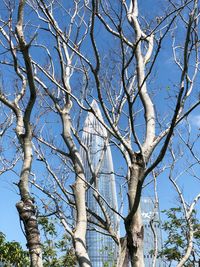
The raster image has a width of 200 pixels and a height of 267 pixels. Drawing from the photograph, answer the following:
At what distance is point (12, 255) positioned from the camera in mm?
10977

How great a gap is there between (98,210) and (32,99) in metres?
2.68

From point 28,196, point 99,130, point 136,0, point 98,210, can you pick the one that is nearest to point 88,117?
point 99,130

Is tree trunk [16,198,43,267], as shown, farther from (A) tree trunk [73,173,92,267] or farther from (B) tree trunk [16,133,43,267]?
(A) tree trunk [73,173,92,267]

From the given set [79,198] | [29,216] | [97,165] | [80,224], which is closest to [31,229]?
[29,216]

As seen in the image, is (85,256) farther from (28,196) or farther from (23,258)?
(23,258)

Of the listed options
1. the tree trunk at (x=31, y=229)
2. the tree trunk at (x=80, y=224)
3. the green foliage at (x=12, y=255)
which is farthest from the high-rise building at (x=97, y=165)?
the green foliage at (x=12, y=255)

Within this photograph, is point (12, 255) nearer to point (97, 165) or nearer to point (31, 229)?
point (97, 165)

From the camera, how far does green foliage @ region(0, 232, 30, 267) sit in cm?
1094

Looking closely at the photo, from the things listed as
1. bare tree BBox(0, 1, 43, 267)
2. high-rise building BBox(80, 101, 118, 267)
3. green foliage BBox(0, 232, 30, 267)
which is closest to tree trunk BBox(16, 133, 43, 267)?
bare tree BBox(0, 1, 43, 267)

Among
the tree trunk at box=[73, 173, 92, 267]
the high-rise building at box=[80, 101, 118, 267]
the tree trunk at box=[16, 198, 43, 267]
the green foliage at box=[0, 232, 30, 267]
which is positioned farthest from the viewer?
the green foliage at box=[0, 232, 30, 267]

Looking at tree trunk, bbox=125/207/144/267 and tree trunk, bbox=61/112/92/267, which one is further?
tree trunk, bbox=61/112/92/267

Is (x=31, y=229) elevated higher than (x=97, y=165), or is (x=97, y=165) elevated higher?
(x=97, y=165)

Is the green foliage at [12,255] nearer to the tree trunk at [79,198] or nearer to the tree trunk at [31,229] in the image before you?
the tree trunk at [79,198]

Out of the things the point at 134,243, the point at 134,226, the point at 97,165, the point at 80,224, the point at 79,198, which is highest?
the point at 97,165
